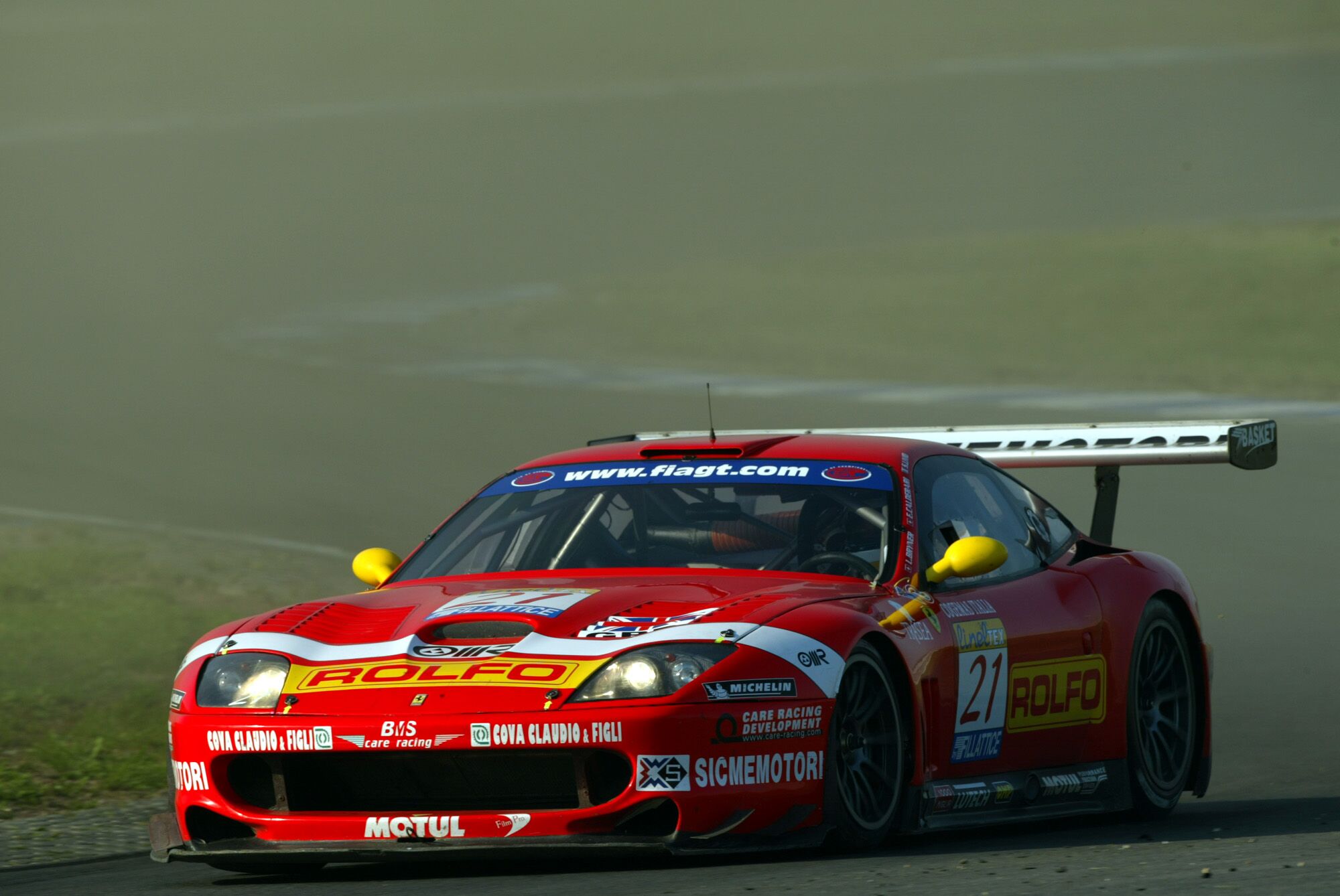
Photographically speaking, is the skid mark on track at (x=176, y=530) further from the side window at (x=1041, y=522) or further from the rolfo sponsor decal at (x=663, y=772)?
the rolfo sponsor decal at (x=663, y=772)

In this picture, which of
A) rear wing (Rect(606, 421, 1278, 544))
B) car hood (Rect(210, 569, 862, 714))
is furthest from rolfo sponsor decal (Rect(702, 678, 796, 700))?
rear wing (Rect(606, 421, 1278, 544))

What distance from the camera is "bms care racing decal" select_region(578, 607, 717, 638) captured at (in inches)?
209

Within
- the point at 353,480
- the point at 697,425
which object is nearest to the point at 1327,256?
the point at 697,425

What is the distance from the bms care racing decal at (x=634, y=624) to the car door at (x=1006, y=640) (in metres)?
0.86

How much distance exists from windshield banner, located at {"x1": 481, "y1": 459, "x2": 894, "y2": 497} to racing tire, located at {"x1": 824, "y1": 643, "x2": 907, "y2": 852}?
90 centimetres

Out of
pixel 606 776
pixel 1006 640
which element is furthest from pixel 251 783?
pixel 1006 640

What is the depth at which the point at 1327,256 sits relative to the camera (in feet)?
110

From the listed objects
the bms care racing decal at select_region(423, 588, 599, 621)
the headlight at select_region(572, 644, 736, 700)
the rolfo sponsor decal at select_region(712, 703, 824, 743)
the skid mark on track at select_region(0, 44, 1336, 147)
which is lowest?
the rolfo sponsor decal at select_region(712, 703, 824, 743)

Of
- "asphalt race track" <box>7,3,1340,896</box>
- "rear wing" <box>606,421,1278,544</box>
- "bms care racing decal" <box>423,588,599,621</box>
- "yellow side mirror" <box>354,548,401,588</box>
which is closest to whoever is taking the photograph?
"bms care racing decal" <box>423,588,599,621</box>

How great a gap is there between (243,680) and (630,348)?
70.6 feet

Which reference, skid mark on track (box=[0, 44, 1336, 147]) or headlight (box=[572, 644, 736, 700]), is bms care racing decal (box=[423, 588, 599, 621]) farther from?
A: skid mark on track (box=[0, 44, 1336, 147])

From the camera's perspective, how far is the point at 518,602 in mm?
5656

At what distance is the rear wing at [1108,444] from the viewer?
7555mm

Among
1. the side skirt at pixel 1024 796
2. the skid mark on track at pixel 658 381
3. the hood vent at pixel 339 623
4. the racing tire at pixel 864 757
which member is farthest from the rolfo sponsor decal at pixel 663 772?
the skid mark on track at pixel 658 381
